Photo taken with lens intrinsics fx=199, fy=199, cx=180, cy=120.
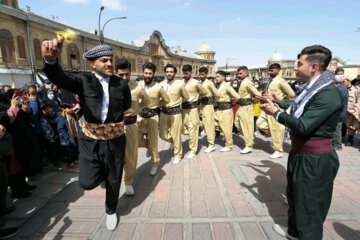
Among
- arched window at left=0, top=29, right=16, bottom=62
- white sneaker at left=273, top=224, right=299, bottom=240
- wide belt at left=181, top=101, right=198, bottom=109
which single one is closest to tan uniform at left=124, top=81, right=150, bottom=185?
wide belt at left=181, top=101, right=198, bottom=109

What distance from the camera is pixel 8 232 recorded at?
2.22 m

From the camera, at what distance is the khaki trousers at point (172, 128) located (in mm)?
4234

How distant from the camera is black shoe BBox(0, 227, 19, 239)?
2.18m

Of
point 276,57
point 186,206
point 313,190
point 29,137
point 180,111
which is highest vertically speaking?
point 276,57

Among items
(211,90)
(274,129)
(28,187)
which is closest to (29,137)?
(28,187)

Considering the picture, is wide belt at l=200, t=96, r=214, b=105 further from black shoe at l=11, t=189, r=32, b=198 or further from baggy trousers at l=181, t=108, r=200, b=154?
black shoe at l=11, t=189, r=32, b=198

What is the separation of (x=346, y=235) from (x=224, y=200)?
4.55ft

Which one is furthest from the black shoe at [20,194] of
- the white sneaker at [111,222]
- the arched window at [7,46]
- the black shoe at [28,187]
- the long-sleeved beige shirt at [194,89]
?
the arched window at [7,46]

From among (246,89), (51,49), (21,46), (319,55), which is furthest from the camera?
(21,46)

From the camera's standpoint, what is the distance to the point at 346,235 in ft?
7.16

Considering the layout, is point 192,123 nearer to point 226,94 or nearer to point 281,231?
point 226,94

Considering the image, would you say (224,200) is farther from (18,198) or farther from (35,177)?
(35,177)

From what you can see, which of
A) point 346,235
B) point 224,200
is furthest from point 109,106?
point 346,235

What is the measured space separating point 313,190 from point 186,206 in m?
1.58
